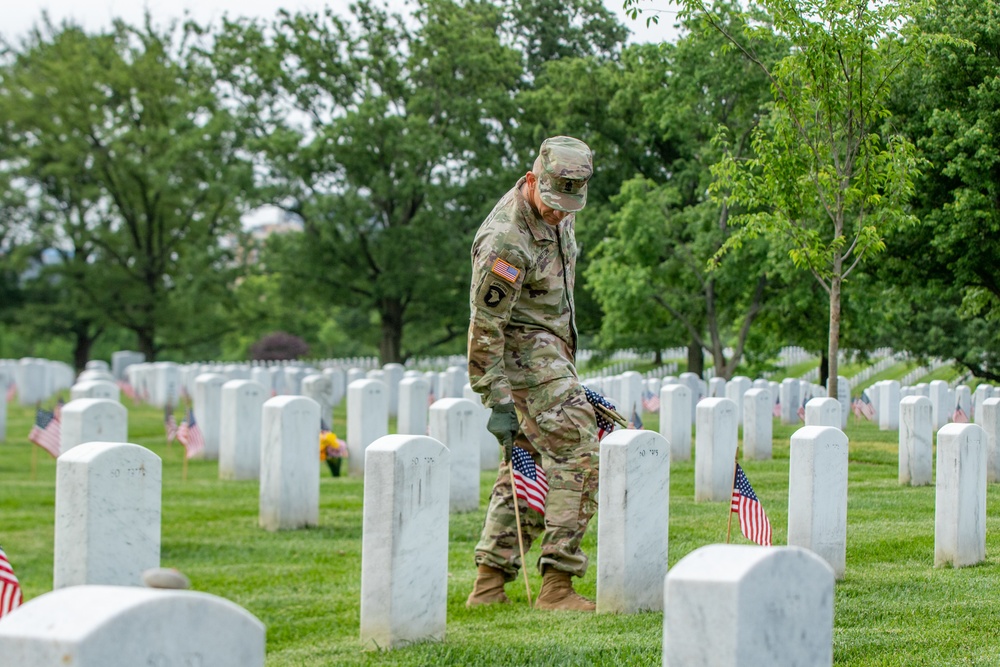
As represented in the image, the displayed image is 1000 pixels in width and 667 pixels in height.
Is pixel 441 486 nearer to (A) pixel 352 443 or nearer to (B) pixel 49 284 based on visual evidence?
(A) pixel 352 443

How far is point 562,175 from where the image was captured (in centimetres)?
618

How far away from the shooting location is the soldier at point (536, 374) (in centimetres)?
616

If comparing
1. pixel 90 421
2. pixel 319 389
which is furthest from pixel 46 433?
pixel 319 389

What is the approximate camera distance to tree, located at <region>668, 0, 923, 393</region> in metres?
11.1

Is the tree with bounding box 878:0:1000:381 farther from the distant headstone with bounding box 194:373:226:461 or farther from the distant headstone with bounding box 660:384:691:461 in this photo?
the distant headstone with bounding box 194:373:226:461

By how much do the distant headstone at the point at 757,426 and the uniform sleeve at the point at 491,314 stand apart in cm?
820

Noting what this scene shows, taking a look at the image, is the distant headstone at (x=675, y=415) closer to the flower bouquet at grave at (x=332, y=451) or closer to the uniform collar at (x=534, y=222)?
the flower bouquet at grave at (x=332, y=451)

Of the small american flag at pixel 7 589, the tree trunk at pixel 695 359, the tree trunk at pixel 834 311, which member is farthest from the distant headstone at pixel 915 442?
the tree trunk at pixel 695 359

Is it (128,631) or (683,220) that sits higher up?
(683,220)

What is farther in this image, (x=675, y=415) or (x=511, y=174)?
(x=511, y=174)

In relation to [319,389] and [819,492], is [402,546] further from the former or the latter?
[319,389]

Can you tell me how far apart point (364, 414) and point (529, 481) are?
7526 millimetres

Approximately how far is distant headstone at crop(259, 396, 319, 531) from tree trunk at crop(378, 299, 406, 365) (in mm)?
22633

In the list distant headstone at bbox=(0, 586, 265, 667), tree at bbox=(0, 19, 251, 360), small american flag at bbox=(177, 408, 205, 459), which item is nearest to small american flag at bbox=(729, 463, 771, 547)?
distant headstone at bbox=(0, 586, 265, 667)
